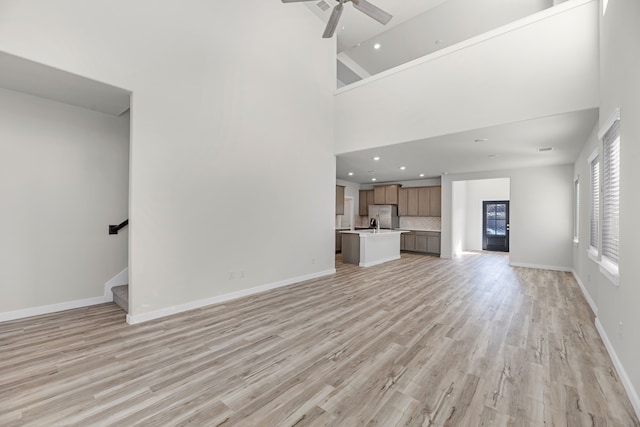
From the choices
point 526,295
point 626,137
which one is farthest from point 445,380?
point 526,295

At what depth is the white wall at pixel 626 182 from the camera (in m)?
1.91

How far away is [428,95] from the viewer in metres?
4.53

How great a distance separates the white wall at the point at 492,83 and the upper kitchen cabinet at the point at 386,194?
4.98m

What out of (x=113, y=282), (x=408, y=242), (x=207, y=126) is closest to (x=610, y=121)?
(x=207, y=126)

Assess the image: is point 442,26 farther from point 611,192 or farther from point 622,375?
point 622,375

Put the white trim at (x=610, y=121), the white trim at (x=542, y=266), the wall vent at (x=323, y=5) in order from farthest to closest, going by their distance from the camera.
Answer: the white trim at (x=542, y=266)
the wall vent at (x=323, y=5)
the white trim at (x=610, y=121)

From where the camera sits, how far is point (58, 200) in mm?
3621

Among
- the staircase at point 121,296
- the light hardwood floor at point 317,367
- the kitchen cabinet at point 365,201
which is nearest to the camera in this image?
the light hardwood floor at point 317,367

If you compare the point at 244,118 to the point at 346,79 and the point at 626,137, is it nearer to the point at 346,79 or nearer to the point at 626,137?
the point at 626,137

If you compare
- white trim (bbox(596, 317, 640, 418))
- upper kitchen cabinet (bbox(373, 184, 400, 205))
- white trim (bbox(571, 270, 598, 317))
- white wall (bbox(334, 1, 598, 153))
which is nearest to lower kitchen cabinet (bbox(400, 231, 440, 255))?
upper kitchen cabinet (bbox(373, 184, 400, 205))

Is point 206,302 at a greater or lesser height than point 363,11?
lesser

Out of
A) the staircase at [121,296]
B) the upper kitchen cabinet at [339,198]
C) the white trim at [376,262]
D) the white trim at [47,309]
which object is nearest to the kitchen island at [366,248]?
the white trim at [376,262]

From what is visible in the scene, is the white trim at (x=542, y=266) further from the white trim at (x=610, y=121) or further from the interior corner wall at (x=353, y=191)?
the interior corner wall at (x=353, y=191)

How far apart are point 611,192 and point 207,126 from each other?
500 centimetres
